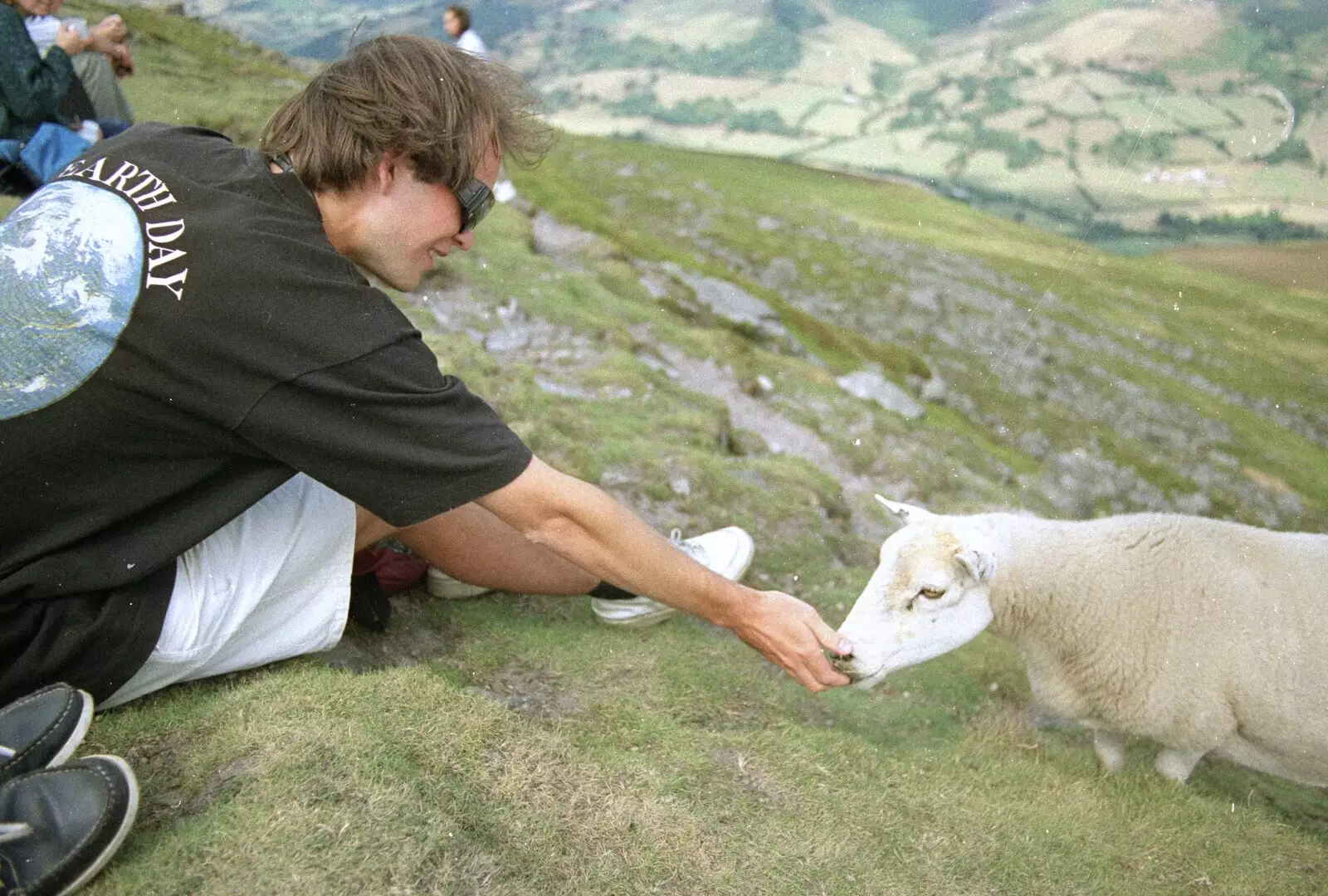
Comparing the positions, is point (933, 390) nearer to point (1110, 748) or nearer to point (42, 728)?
point (1110, 748)

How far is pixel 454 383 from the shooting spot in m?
3.68

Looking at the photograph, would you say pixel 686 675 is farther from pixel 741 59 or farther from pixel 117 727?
pixel 741 59

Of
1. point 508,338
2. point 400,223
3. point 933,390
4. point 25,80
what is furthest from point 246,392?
point 933,390

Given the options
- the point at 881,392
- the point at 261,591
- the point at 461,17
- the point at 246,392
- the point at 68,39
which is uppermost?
the point at 68,39

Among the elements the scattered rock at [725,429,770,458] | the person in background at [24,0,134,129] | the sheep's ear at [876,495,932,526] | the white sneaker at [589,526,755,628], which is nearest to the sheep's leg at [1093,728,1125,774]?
the sheep's ear at [876,495,932,526]

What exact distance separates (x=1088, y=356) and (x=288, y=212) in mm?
44589

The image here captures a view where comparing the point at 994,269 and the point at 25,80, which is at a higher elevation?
the point at 25,80

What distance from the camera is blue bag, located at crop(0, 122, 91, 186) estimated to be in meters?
9.34

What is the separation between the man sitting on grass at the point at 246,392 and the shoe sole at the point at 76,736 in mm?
309

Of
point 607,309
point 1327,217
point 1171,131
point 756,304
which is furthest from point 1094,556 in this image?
point 1171,131

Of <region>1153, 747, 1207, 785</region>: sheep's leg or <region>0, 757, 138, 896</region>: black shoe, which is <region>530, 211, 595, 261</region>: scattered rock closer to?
<region>1153, 747, 1207, 785</region>: sheep's leg

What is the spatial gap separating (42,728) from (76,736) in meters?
0.13

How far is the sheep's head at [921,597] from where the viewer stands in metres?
6.20

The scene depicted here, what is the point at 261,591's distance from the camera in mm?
4387
